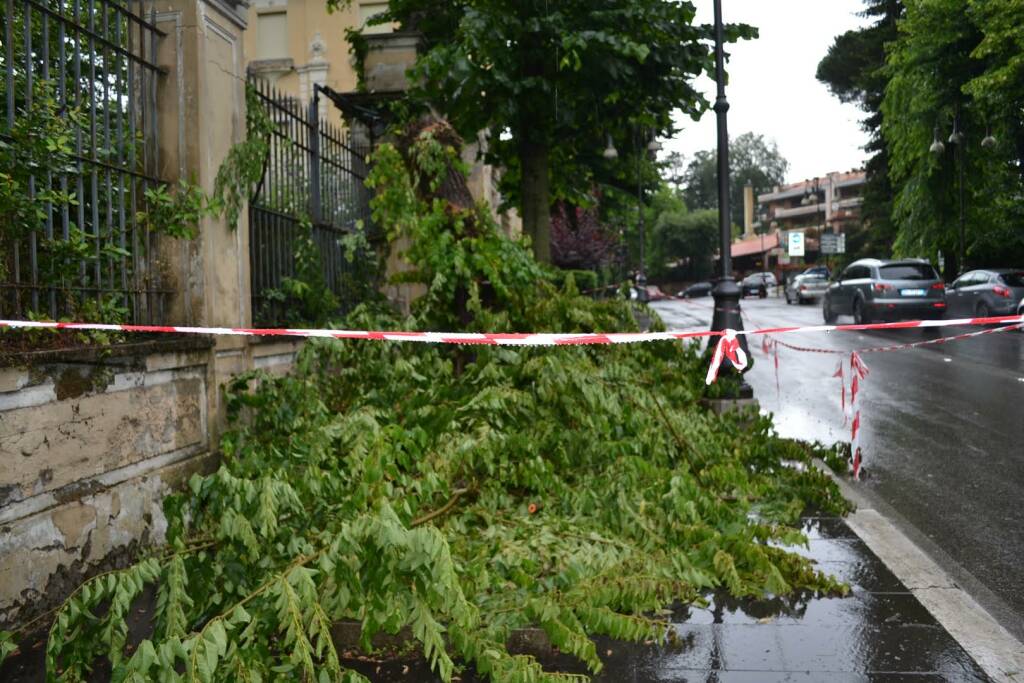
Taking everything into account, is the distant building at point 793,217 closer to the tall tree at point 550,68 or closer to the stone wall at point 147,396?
the tall tree at point 550,68

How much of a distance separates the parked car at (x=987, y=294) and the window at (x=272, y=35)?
1086 inches

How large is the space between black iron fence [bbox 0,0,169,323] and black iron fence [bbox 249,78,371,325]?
134 cm

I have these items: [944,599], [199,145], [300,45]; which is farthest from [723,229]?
[300,45]

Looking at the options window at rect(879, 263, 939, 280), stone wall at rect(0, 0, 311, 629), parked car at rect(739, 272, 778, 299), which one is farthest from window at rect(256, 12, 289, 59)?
stone wall at rect(0, 0, 311, 629)

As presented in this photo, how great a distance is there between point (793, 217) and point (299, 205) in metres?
105

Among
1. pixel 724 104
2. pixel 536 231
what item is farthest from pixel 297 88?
pixel 724 104

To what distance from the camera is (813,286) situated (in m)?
40.9

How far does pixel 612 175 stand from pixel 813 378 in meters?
5.90

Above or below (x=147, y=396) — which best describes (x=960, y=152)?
above

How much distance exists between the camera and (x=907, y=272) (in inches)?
893

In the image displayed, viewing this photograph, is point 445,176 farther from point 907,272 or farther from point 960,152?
point 960,152

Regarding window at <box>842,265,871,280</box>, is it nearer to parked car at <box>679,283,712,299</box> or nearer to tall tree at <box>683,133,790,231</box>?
parked car at <box>679,283,712,299</box>

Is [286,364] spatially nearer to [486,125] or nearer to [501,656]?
[501,656]

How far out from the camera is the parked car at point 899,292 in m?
22.3
